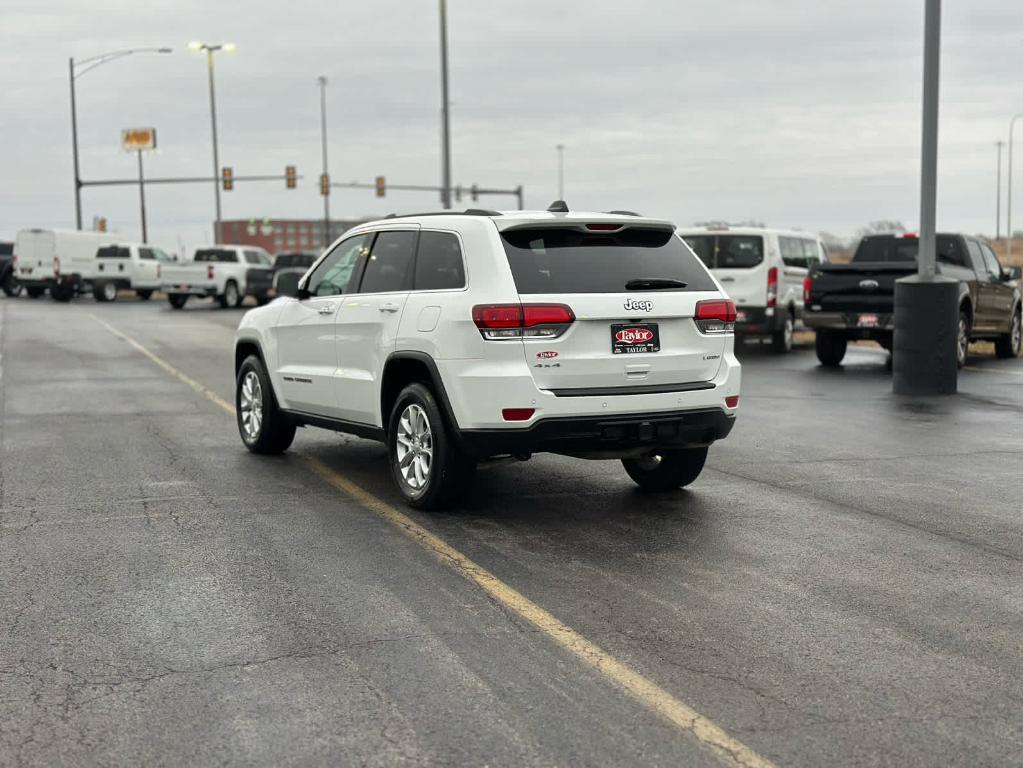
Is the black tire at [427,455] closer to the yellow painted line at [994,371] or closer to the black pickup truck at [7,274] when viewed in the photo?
the yellow painted line at [994,371]

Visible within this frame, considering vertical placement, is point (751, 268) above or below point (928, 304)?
above

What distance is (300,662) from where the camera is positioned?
16.6ft

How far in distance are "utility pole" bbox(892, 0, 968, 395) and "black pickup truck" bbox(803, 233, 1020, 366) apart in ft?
7.69

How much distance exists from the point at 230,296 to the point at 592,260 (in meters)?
36.2

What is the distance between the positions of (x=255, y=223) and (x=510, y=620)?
11312 centimetres

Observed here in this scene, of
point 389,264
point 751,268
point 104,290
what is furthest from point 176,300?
point 389,264

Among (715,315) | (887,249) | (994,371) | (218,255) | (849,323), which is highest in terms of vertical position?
(887,249)

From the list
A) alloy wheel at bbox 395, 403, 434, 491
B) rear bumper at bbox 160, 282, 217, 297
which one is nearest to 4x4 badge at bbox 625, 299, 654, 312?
alloy wheel at bbox 395, 403, 434, 491

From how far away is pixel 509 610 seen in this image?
576 centimetres

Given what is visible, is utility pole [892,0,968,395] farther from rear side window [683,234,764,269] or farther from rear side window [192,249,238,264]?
rear side window [192,249,238,264]

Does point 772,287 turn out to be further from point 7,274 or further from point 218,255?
point 7,274

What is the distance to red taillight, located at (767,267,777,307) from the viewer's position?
21.4 meters

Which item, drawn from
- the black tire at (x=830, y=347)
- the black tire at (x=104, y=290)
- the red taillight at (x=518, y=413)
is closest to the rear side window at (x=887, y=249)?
the black tire at (x=830, y=347)

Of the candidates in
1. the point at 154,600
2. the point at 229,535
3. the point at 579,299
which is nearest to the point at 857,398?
the point at 579,299
